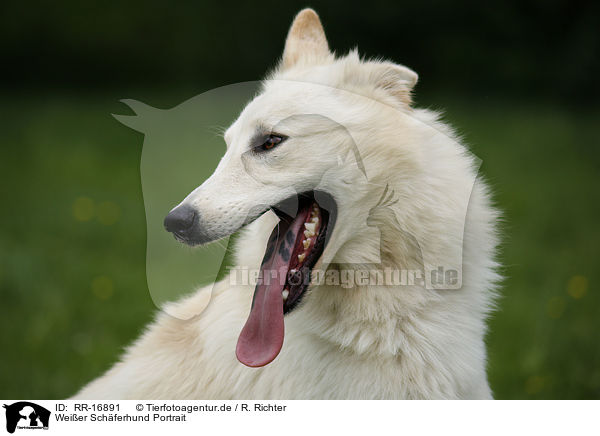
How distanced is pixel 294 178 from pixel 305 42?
77 centimetres

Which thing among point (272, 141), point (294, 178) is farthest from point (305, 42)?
point (294, 178)

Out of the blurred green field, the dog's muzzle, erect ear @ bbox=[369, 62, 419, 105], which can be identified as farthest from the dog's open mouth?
the blurred green field

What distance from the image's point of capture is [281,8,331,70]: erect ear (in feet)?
8.25

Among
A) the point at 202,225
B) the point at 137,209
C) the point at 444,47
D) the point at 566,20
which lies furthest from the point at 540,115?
the point at 202,225

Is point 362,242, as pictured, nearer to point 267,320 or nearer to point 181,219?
point 267,320

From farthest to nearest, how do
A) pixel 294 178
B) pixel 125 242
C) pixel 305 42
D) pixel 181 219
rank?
pixel 125 242 < pixel 305 42 < pixel 294 178 < pixel 181 219

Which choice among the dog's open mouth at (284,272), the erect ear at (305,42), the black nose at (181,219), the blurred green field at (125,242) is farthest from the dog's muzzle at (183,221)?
the blurred green field at (125,242)

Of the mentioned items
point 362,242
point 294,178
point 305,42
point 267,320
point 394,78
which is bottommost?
point 267,320

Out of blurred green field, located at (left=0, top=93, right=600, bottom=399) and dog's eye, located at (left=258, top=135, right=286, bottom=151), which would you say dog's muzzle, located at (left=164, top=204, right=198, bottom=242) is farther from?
blurred green field, located at (left=0, top=93, right=600, bottom=399)

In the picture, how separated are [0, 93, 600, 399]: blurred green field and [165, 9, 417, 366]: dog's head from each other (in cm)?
55

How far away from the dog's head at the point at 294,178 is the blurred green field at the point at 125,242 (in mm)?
548

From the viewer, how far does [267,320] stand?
207cm

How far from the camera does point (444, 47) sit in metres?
6.65

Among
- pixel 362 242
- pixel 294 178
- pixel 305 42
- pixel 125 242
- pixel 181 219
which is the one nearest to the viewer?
pixel 181 219
